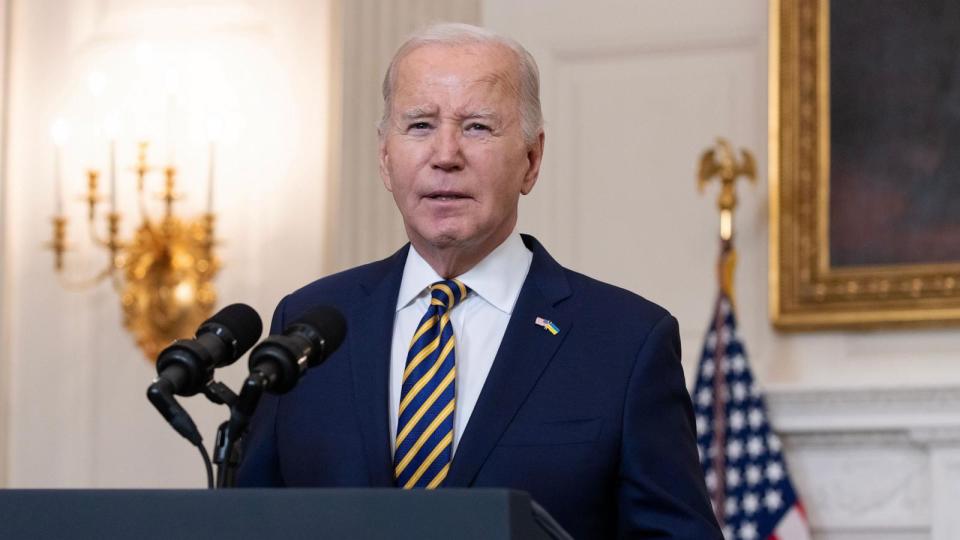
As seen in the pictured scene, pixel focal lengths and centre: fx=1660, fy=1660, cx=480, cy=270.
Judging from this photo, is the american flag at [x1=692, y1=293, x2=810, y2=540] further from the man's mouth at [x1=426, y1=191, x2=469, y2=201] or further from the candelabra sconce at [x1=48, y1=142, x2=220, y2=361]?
the man's mouth at [x1=426, y1=191, x2=469, y2=201]

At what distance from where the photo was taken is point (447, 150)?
101 inches

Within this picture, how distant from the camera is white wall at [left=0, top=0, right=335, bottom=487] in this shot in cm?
641

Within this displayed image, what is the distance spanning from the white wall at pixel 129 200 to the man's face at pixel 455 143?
3.70m

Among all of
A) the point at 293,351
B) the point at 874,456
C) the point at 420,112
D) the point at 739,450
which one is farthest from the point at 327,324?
the point at 874,456

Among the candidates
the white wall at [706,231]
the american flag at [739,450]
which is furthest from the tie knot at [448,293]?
the white wall at [706,231]

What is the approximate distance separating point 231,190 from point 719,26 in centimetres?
198

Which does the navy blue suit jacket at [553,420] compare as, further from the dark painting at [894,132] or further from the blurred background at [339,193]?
the dark painting at [894,132]

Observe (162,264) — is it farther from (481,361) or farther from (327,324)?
(327,324)

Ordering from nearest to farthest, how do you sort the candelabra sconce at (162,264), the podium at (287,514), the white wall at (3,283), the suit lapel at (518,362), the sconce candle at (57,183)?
the podium at (287,514)
the suit lapel at (518,362)
the candelabra sconce at (162,264)
the sconce candle at (57,183)
the white wall at (3,283)

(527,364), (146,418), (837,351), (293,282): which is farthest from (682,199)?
(527,364)

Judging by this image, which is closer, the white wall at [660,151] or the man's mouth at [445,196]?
the man's mouth at [445,196]

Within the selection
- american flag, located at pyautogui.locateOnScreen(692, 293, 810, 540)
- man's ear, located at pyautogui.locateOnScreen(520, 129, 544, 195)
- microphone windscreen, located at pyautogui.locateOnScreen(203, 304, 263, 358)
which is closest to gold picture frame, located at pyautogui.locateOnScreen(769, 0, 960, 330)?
american flag, located at pyautogui.locateOnScreen(692, 293, 810, 540)

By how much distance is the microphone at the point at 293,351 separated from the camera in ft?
6.45

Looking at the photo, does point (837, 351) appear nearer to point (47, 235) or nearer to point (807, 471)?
point (807, 471)
